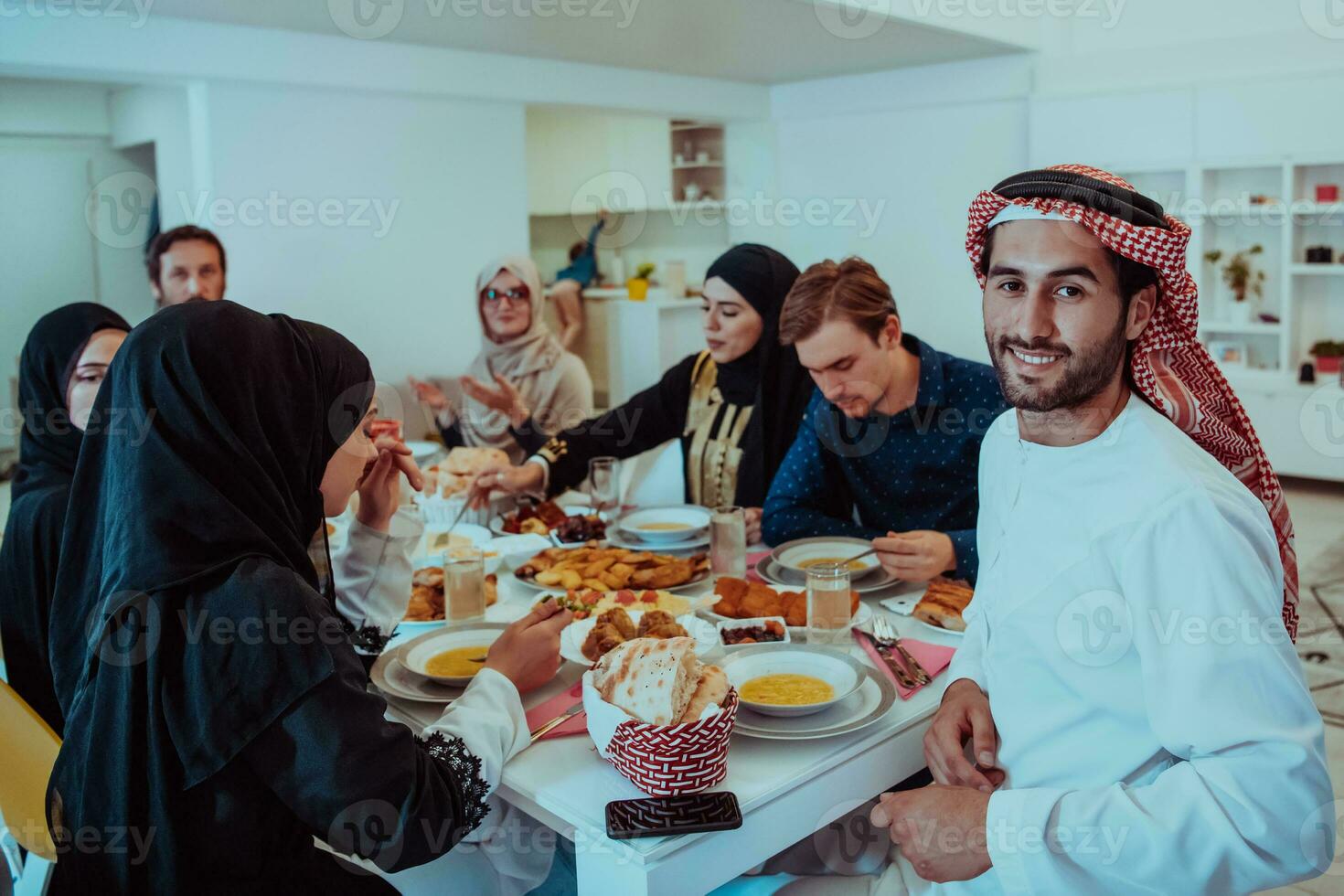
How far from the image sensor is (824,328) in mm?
2387

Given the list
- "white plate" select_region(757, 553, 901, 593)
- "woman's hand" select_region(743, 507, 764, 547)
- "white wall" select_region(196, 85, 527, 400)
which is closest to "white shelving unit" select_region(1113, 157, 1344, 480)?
"white wall" select_region(196, 85, 527, 400)

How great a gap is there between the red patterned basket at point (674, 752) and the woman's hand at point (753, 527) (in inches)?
48.1

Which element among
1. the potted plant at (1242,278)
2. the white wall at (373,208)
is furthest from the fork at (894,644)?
the potted plant at (1242,278)

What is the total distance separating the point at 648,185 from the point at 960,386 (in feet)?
22.9

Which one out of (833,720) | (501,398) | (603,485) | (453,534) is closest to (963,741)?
(833,720)

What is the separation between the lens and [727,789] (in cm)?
143

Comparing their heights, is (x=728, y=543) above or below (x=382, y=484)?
below

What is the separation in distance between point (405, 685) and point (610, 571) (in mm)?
621

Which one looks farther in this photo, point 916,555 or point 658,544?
point 658,544

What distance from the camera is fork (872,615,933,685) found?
5.76ft

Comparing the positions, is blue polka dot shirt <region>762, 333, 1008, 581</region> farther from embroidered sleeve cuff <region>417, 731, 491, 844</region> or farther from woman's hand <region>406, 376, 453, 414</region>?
woman's hand <region>406, 376, 453, 414</region>

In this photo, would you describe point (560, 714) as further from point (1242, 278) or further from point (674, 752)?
point (1242, 278)

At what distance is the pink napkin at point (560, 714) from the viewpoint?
1598 millimetres

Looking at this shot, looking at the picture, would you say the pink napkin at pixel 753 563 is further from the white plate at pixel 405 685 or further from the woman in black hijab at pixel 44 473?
the woman in black hijab at pixel 44 473
